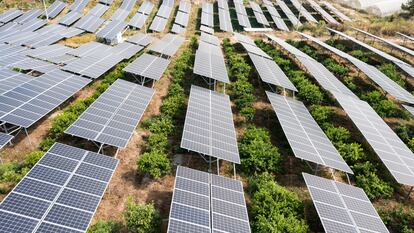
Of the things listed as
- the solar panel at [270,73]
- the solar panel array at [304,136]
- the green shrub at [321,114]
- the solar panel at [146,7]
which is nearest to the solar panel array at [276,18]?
Result: the solar panel at [270,73]

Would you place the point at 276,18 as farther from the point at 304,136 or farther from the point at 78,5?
the point at 304,136

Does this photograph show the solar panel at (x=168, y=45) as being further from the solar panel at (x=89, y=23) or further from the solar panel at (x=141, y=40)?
the solar panel at (x=89, y=23)

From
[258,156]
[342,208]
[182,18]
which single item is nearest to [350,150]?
[258,156]

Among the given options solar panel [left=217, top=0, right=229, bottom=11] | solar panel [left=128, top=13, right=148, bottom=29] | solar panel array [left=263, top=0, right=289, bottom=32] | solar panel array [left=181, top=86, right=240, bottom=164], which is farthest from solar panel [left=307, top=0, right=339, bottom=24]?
solar panel array [left=181, top=86, right=240, bottom=164]

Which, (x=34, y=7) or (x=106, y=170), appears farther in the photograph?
(x=34, y=7)

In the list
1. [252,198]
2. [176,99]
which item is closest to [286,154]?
[252,198]

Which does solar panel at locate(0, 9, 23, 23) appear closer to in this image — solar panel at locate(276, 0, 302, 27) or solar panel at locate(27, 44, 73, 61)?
solar panel at locate(27, 44, 73, 61)

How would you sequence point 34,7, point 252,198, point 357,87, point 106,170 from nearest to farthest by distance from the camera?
point 106,170, point 252,198, point 357,87, point 34,7

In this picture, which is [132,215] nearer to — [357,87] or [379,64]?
[357,87]
